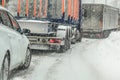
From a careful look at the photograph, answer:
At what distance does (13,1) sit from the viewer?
19391 mm

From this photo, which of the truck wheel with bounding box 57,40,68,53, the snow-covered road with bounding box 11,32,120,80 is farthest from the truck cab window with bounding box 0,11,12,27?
the truck wheel with bounding box 57,40,68,53

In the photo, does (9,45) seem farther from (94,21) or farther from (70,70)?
(94,21)

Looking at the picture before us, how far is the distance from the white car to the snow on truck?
227 inches

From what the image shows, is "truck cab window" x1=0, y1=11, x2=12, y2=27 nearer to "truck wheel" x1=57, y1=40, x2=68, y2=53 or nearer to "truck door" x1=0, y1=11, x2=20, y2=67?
"truck door" x1=0, y1=11, x2=20, y2=67

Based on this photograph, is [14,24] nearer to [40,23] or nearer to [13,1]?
[40,23]

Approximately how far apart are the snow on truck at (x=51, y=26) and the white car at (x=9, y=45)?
576cm

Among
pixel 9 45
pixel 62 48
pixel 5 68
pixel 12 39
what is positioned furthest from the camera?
pixel 62 48

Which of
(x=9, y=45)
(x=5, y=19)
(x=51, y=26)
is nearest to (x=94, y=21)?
(x=51, y=26)

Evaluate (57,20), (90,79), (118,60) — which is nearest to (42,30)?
(57,20)

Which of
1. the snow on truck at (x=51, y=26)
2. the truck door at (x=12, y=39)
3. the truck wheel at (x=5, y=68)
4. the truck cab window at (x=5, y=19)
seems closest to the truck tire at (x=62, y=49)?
the snow on truck at (x=51, y=26)

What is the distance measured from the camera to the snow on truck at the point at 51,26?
1736 centimetres

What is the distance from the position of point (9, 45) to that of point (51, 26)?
30.3ft

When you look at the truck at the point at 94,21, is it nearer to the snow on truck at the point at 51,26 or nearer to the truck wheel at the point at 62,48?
the snow on truck at the point at 51,26

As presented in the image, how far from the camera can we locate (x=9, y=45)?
902cm
